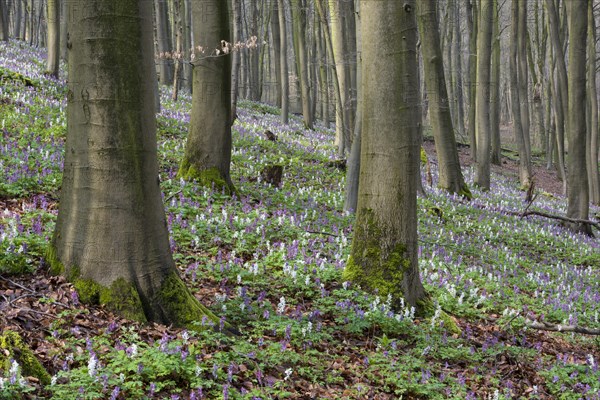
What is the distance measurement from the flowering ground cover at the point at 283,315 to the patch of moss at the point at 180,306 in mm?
196

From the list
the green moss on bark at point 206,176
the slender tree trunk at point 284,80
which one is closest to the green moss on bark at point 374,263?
the green moss on bark at point 206,176

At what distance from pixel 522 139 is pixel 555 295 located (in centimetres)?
1520

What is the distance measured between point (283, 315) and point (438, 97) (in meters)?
11.5

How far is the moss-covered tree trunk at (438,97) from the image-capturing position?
47.2 feet

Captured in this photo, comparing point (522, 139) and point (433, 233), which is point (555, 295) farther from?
point (522, 139)

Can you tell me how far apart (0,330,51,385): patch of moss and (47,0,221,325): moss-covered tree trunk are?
96 centimetres

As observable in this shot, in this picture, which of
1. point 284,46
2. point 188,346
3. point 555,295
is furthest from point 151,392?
point 284,46

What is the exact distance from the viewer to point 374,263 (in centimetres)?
594

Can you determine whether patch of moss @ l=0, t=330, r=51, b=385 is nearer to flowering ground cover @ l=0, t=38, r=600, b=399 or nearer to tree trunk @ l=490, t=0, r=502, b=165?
flowering ground cover @ l=0, t=38, r=600, b=399

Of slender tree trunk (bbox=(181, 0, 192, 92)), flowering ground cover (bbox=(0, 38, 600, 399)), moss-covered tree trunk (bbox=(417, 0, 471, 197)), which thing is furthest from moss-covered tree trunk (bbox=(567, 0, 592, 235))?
slender tree trunk (bbox=(181, 0, 192, 92))

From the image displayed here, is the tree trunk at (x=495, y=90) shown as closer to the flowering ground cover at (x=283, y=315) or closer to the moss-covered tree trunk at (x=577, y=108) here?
the moss-covered tree trunk at (x=577, y=108)

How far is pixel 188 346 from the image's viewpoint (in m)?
3.91

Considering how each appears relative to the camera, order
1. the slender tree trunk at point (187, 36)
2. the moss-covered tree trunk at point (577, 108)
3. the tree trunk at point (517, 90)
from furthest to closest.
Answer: the slender tree trunk at point (187, 36), the tree trunk at point (517, 90), the moss-covered tree trunk at point (577, 108)

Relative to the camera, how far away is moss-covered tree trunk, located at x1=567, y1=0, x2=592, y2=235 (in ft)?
44.2
